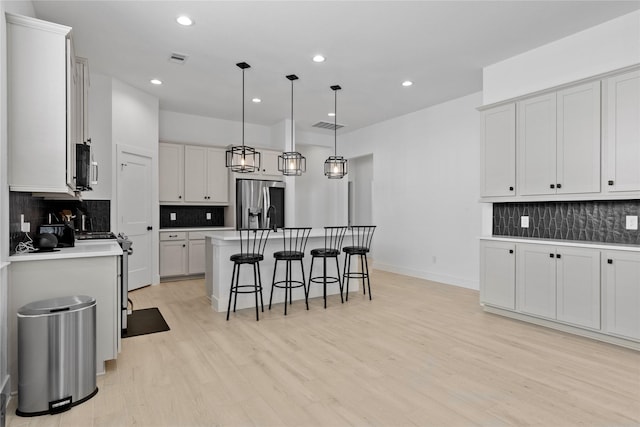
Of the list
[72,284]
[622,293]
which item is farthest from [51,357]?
[622,293]

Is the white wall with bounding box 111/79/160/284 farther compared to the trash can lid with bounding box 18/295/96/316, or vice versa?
the white wall with bounding box 111/79/160/284

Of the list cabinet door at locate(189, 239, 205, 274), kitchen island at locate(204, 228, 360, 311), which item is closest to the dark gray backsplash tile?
cabinet door at locate(189, 239, 205, 274)

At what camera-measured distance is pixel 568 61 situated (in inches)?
143

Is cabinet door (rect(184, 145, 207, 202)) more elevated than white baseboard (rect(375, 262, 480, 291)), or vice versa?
cabinet door (rect(184, 145, 207, 202))

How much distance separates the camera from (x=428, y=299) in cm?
479

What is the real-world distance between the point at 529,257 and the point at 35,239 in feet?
14.7

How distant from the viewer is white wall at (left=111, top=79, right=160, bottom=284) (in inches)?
195

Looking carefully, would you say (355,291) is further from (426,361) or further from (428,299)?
(426,361)

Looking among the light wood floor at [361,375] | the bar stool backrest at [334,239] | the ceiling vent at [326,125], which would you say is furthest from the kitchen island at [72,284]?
the ceiling vent at [326,125]

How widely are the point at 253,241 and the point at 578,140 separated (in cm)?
363

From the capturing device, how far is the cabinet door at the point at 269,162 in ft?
22.7

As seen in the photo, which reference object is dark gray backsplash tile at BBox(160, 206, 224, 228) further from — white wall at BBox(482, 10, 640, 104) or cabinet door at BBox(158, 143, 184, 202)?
white wall at BBox(482, 10, 640, 104)

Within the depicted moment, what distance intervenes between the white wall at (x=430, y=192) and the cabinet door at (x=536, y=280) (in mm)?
1559

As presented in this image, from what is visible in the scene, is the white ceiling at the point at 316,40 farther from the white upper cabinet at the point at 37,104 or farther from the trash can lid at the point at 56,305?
the trash can lid at the point at 56,305
